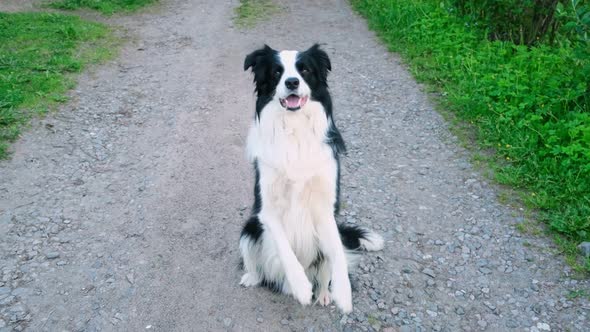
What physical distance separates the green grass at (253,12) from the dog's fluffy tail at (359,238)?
6.87 m

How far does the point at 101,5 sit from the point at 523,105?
8633mm

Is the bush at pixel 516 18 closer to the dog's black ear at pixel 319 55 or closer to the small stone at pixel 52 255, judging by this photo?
the dog's black ear at pixel 319 55

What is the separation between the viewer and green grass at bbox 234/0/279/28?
983 cm

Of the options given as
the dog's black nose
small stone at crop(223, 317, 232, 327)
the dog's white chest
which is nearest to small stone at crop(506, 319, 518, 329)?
the dog's white chest

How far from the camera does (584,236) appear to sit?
363cm

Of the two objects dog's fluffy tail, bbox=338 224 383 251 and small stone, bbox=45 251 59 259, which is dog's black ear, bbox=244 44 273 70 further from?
small stone, bbox=45 251 59 259

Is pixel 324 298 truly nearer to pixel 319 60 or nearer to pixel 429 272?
pixel 429 272

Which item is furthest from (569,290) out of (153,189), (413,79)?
(413,79)

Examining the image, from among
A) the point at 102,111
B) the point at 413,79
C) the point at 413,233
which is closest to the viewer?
the point at 413,233

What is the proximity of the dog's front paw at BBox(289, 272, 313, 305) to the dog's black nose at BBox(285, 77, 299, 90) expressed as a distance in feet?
3.67

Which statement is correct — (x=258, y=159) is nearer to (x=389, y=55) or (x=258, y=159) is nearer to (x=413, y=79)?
(x=413, y=79)

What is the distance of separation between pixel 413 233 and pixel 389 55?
14.7 ft

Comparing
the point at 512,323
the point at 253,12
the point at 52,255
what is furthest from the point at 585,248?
the point at 253,12

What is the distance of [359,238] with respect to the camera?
140 inches
